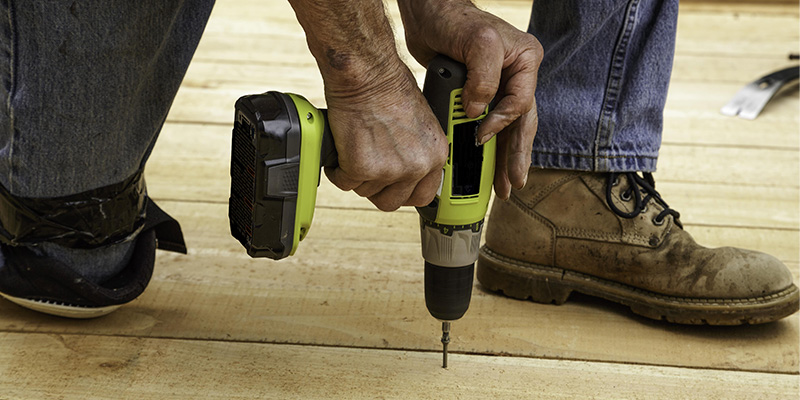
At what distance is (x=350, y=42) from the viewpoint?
0.80m

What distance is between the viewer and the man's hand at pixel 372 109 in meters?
0.80

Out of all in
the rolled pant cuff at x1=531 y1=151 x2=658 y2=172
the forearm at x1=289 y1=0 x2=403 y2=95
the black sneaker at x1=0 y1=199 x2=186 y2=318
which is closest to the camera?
the forearm at x1=289 y1=0 x2=403 y2=95

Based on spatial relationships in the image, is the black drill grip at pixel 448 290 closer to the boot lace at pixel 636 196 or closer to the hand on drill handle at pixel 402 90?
the hand on drill handle at pixel 402 90

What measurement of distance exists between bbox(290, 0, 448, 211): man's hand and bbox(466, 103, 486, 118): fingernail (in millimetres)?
41

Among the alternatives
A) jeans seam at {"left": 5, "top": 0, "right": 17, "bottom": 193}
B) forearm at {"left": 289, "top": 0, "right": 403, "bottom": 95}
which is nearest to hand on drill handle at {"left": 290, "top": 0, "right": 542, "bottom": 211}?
forearm at {"left": 289, "top": 0, "right": 403, "bottom": 95}

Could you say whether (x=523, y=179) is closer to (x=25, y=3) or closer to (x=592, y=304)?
(x=592, y=304)

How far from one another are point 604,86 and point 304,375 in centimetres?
57

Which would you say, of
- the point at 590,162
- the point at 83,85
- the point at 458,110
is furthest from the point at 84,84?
the point at 590,162

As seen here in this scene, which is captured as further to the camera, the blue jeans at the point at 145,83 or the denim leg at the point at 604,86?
the denim leg at the point at 604,86

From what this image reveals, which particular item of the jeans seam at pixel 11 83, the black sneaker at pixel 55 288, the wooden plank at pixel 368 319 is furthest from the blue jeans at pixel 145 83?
the wooden plank at pixel 368 319

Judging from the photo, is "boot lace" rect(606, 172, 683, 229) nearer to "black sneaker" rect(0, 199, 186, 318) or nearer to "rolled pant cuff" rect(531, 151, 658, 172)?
"rolled pant cuff" rect(531, 151, 658, 172)

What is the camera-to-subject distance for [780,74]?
6.75 ft

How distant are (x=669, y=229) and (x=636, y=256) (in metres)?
0.06

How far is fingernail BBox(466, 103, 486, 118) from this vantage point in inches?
34.7
